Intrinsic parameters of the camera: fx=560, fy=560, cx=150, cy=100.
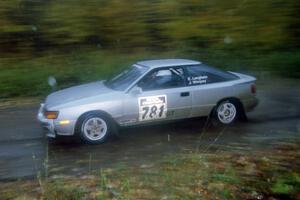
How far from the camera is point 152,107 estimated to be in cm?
998

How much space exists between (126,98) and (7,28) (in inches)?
291

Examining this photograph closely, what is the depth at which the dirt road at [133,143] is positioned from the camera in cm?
834

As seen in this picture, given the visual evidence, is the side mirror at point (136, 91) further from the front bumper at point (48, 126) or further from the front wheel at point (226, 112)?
the front wheel at point (226, 112)

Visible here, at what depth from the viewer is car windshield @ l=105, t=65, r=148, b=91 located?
33.4 feet

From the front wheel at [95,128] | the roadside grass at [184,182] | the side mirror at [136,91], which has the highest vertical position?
the side mirror at [136,91]

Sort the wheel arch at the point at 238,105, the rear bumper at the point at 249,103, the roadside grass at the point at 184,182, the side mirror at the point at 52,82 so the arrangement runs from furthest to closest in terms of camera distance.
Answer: the side mirror at the point at 52,82 < the rear bumper at the point at 249,103 < the wheel arch at the point at 238,105 < the roadside grass at the point at 184,182

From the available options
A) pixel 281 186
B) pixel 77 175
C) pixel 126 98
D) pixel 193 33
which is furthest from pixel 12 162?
pixel 193 33

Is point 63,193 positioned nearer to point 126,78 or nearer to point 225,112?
point 126,78

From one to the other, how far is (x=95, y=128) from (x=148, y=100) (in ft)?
3.49

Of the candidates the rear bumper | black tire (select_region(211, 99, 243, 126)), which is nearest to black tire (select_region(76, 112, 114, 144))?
black tire (select_region(211, 99, 243, 126))

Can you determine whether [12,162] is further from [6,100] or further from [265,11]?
[265,11]

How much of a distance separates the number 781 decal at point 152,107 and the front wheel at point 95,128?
636 millimetres

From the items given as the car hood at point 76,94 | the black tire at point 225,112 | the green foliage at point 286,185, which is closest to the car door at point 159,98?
the car hood at point 76,94

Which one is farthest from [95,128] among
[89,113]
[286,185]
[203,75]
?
[286,185]
